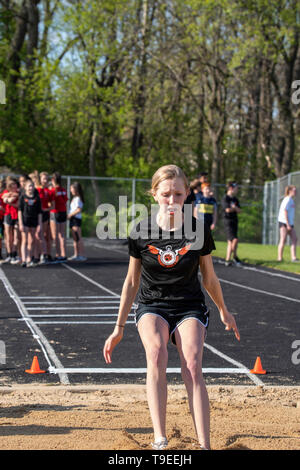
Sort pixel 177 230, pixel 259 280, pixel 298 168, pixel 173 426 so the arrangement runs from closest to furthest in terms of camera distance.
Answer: pixel 177 230 → pixel 173 426 → pixel 259 280 → pixel 298 168

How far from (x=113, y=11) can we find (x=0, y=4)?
8.85 meters

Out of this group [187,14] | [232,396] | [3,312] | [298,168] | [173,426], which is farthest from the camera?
[298,168]

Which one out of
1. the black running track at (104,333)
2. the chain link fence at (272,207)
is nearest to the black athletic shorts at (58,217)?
the black running track at (104,333)

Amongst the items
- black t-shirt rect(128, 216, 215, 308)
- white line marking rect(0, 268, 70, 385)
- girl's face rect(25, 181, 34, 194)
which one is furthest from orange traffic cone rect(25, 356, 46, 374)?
girl's face rect(25, 181, 34, 194)

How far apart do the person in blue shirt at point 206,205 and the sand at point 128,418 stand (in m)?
10.9

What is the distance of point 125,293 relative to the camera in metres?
4.73

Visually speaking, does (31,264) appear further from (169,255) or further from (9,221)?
(169,255)

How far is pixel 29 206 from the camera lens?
1688 centimetres

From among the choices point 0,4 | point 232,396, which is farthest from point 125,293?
point 0,4

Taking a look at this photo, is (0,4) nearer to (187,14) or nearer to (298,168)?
(187,14)

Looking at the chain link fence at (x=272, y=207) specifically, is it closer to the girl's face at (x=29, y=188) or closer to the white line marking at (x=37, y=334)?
the girl's face at (x=29, y=188)

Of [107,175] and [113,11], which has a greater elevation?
[113,11]

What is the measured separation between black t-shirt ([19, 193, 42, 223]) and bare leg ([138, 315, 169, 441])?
1271 cm

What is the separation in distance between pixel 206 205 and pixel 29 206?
4.28m
